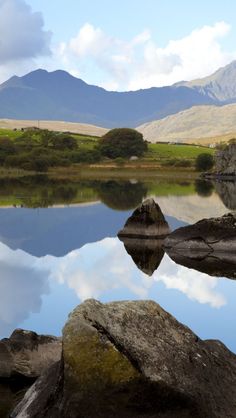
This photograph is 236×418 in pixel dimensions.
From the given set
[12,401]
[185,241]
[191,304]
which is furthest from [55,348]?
[185,241]

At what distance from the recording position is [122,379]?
400 inches

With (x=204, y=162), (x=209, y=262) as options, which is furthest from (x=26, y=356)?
(x=204, y=162)

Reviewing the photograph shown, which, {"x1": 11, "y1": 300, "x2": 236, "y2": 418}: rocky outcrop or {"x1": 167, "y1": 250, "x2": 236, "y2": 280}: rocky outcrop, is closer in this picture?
{"x1": 11, "y1": 300, "x2": 236, "y2": 418}: rocky outcrop

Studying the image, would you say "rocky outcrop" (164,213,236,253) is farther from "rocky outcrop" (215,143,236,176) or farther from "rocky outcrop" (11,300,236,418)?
"rocky outcrop" (215,143,236,176)

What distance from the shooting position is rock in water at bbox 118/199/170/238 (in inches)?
1453

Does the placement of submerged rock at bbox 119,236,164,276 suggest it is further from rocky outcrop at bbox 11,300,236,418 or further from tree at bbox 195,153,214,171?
tree at bbox 195,153,214,171

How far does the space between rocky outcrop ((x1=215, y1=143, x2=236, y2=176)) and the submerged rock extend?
11487 centimetres

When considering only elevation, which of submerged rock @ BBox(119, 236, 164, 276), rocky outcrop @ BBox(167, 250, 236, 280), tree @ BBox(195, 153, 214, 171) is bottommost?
tree @ BBox(195, 153, 214, 171)

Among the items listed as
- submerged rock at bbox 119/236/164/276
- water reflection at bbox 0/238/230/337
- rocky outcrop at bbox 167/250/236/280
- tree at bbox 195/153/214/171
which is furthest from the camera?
tree at bbox 195/153/214/171

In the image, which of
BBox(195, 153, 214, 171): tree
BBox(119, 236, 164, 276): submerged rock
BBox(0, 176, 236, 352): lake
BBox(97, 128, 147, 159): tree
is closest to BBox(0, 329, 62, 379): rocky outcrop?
BBox(0, 176, 236, 352): lake

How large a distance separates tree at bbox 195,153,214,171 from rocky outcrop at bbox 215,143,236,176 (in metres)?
8.13

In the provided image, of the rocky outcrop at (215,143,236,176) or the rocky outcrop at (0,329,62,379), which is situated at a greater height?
the rocky outcrop at (0,329,62,379)

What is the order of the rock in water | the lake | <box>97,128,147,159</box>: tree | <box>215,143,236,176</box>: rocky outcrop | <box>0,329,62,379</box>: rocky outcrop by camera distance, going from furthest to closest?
→ <box>97,128,147,159</box>: tree < <box>215,143,236,176</box>: rocky outcrop < the rock in water < the lake < <box>0,329,62,379</box>: rocky outcrop

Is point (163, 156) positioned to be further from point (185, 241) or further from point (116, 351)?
point (116, 351)
